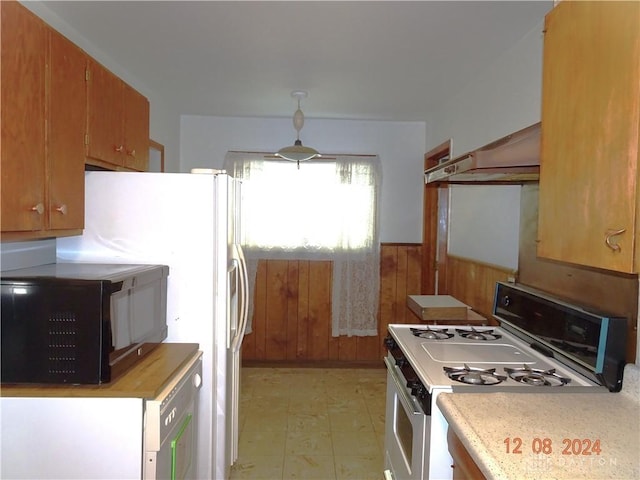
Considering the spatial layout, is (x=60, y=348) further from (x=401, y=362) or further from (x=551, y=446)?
(x=551, y=446)

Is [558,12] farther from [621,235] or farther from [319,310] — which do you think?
[319,310]

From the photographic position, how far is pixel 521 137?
1.60 m

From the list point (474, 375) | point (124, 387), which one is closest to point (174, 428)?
point (124, 387)

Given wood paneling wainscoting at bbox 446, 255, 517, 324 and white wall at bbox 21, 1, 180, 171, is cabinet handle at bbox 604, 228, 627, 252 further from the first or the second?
white wall at bbox 21, 1, 180, 171

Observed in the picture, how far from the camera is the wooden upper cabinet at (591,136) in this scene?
1046mm

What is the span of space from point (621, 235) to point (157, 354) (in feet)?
5.35

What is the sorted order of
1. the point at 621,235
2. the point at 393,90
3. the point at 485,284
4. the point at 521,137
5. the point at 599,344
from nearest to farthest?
the point at 621,235 < the point at 599,344 < the point at 521,137 < the point at 485,284 < the point at 393,90

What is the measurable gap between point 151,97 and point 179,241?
1.93m

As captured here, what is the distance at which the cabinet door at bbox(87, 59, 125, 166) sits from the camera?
5.98 ft

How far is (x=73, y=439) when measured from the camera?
1.38 m

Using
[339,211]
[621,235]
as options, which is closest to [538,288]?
[621,235]

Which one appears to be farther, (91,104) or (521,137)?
(91,104)

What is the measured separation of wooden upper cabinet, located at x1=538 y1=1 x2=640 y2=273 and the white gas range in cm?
37

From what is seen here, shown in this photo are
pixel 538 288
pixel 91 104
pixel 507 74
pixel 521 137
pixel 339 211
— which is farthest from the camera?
pixel 339 211
